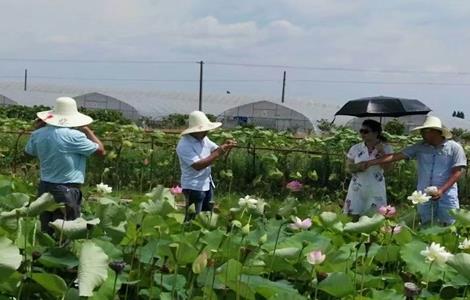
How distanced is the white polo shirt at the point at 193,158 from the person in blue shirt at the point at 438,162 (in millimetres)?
1048

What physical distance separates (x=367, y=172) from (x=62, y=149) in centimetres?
207

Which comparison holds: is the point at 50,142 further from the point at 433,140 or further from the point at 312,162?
the point at 312,162

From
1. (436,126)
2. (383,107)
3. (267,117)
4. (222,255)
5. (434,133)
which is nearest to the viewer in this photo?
(222,255)

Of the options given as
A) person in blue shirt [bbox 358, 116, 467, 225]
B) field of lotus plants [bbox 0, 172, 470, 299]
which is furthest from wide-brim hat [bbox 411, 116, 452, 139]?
field of lotus plants [bbox 0, 172, 470, 299]

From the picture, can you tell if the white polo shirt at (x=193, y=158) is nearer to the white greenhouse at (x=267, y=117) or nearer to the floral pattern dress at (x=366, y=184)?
the floral pattern dress at (x=366, y=184)

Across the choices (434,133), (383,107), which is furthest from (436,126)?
(383,107)

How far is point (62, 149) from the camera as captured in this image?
13.8ft

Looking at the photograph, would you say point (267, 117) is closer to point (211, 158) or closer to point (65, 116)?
point (211, 158)

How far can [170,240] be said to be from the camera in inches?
89.4

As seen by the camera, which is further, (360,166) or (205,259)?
(360,166)

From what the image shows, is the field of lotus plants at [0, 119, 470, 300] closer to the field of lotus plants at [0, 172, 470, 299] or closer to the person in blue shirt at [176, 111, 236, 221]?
the field of lotus plants at [0, 172, 470, 299]

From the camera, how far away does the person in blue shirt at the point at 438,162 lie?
4.81m

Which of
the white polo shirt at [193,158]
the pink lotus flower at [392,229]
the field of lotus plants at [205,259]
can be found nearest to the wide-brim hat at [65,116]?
the white polo shirt at [193,158]

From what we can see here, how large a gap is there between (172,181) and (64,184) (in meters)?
5.55
